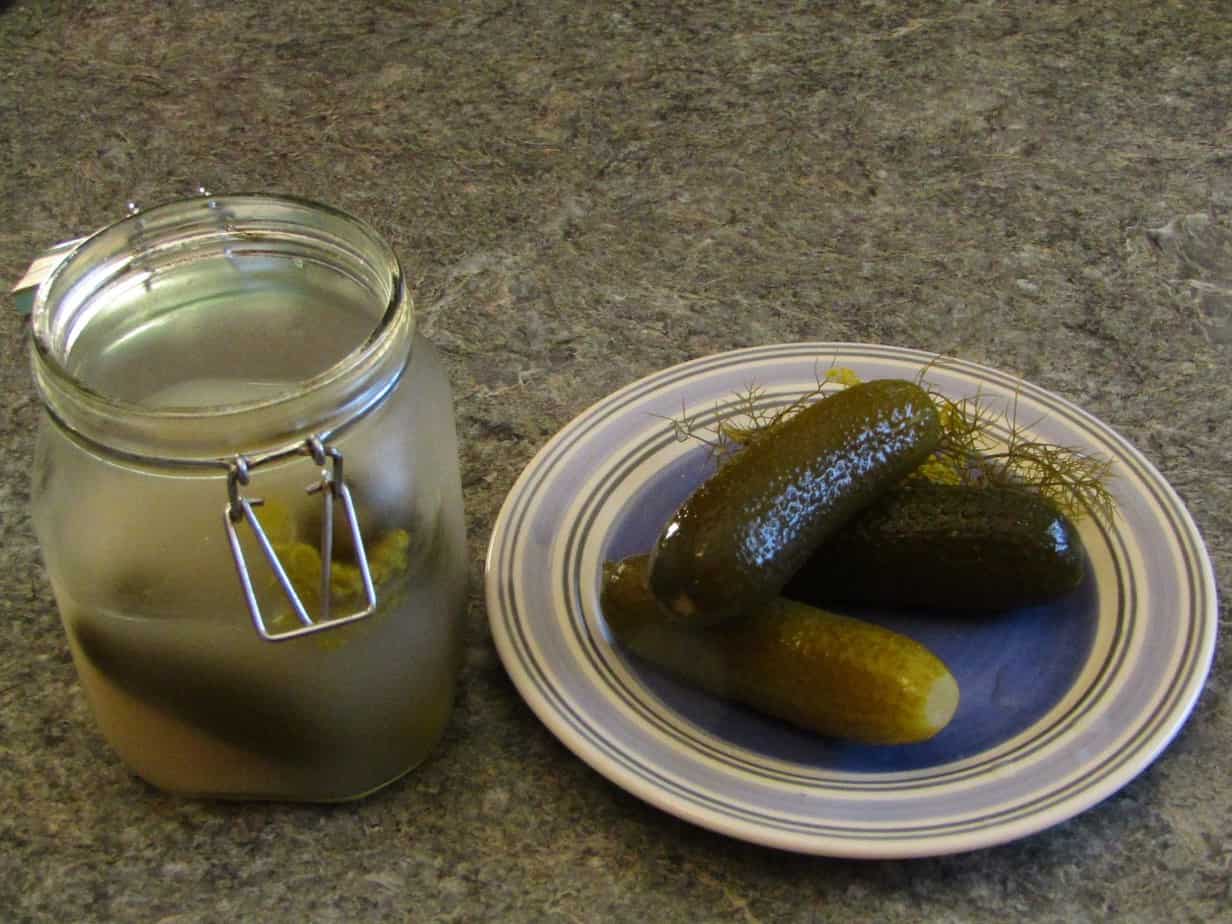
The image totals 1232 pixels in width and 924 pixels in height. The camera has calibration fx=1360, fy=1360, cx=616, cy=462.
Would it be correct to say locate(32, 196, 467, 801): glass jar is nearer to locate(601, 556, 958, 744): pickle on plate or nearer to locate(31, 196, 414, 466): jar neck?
locate(31, 196, 414, 466): jar neck

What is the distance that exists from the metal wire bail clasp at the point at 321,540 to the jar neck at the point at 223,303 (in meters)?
0.04

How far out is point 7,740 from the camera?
82 cm

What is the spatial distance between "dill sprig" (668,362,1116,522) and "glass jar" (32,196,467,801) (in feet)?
0.80

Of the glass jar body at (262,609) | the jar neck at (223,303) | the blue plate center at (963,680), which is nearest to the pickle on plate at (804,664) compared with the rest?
the blue plate center at (963,680)

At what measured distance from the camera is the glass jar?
640 millimetres

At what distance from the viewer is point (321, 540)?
66 cm

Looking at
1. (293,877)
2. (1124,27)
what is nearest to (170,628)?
(293,877)

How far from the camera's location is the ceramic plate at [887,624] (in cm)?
71

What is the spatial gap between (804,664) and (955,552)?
0.43 ft

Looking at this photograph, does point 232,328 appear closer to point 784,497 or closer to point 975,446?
point 784,497

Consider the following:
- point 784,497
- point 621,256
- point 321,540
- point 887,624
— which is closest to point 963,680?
point 887,624

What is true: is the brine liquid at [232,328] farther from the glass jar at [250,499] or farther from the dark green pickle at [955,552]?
the dark green pickle at [955,552]

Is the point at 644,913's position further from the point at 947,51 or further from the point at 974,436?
the point at 947,51

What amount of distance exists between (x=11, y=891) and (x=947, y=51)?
1247 millimetres
